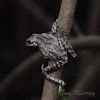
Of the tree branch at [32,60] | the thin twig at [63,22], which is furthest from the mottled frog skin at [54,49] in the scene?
the tree branch at [32,60]

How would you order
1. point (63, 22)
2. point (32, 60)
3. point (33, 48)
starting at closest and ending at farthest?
point (63, 22), point (32, 60), point (33, 48)

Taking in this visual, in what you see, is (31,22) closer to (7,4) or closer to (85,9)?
(7,4)

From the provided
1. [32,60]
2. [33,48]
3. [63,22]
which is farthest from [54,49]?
[33,48]

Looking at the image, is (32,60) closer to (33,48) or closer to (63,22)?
(33,48)

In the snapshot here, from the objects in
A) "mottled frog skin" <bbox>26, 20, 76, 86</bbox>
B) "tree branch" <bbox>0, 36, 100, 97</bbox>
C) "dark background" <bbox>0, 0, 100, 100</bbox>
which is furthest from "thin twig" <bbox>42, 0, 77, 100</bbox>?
"dark background" <bbox>0, 0, 100, 100</bbox>

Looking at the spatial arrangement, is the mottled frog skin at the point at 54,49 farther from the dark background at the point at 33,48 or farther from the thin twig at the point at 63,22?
the dark background at the point at 33,48
